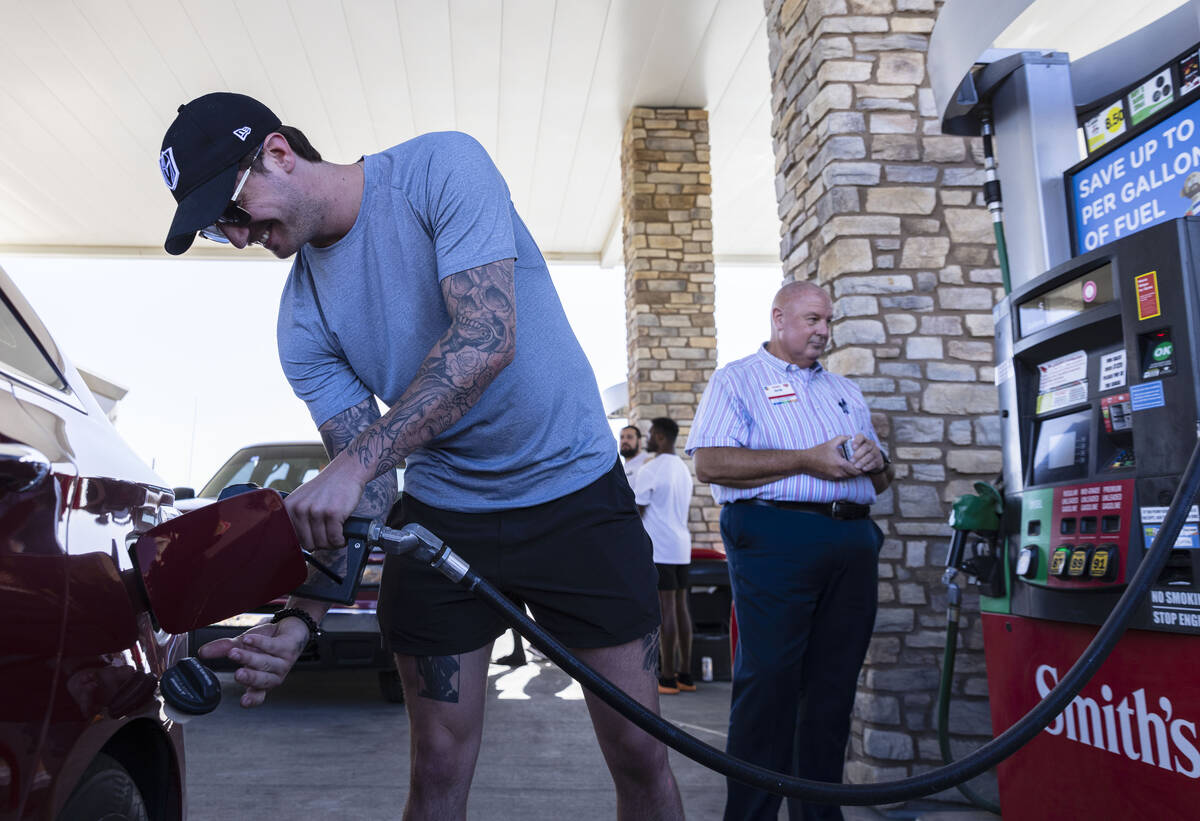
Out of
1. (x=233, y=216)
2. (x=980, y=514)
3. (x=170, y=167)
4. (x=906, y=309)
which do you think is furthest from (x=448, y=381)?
(x=906, y=309)

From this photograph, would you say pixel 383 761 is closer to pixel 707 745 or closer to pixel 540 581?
pixel 540 581

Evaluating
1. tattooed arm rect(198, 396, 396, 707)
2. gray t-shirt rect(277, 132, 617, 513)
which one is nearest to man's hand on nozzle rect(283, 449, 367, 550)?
tattooed arm rect(198, 396, 396, 707)

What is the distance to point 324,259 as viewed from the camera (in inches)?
77.4

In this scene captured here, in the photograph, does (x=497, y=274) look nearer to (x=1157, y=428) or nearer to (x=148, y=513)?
(x=148, y=513)

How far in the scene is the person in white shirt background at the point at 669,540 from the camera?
21.2 feet

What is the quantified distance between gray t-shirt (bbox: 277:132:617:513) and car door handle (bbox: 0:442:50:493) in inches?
29.8

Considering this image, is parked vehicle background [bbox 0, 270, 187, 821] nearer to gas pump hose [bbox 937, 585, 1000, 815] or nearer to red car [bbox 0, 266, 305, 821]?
red car [bbox 0, 266, 305, 821]

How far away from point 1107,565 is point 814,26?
3.17 meters

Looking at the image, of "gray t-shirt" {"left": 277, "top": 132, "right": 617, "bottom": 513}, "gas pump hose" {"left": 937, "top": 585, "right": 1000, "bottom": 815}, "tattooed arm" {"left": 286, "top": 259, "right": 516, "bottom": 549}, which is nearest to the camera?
"tattooed arm" {"left": 286, "top": 259, "right": 516, "bottom": 549}

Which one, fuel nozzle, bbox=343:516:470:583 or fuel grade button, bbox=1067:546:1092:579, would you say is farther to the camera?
fuel grade button, bbox=1067:546:1092:579

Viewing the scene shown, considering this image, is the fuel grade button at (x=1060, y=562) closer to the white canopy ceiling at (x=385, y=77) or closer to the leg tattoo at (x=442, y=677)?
the leg tattoo at (x=442, y=677)

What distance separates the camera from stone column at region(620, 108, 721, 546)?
356 inches

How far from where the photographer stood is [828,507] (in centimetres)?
323

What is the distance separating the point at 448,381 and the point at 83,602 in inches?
25.2
